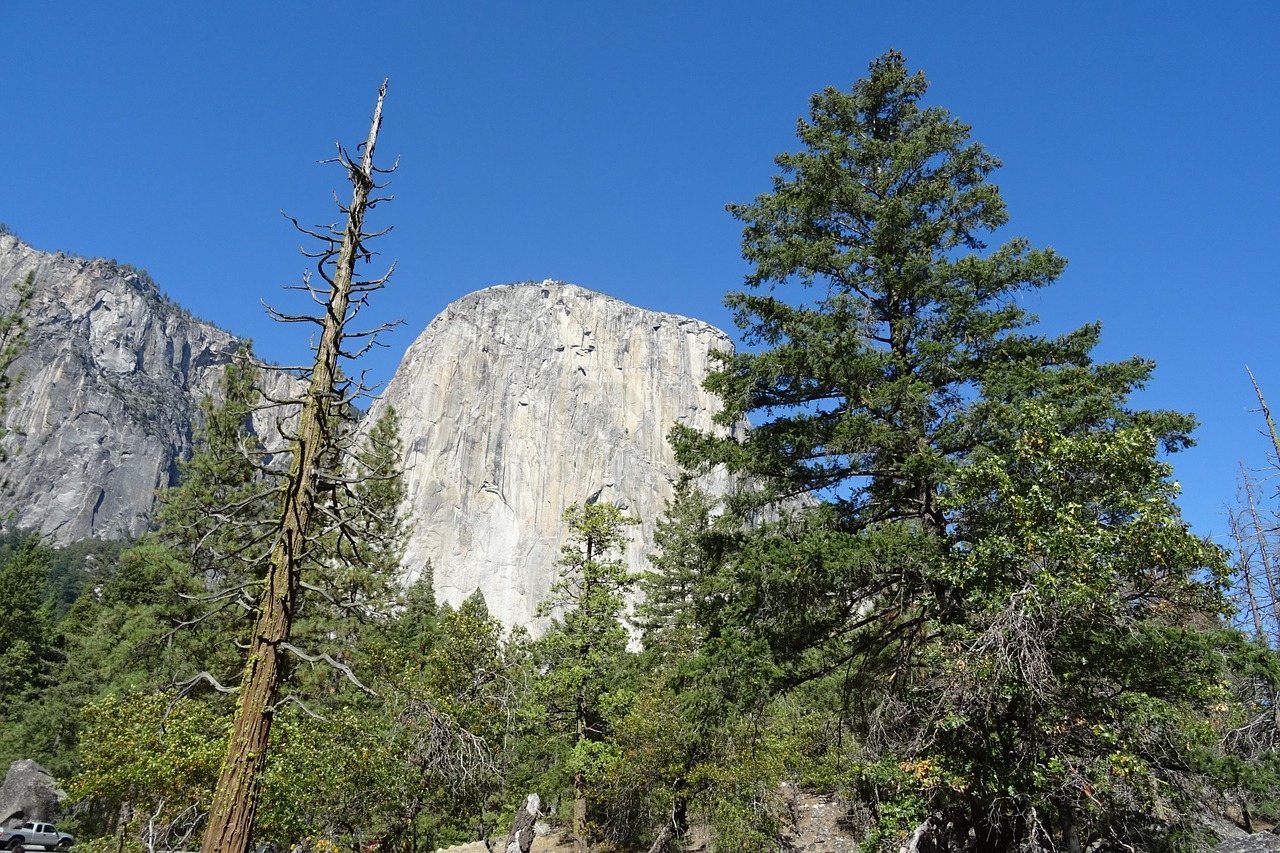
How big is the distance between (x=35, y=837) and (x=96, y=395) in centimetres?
13255

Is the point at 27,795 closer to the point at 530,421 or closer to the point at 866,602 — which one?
the point at 866,602

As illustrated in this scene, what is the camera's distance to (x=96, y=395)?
128000mm

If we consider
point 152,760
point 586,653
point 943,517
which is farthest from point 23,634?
point 943,517

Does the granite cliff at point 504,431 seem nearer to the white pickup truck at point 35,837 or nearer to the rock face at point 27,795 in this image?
the rock face at point 27,795

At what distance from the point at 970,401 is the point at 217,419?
18.2 metres

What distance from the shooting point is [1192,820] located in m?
9.07

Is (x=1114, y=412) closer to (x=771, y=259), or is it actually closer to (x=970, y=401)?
(x=970, y=401)

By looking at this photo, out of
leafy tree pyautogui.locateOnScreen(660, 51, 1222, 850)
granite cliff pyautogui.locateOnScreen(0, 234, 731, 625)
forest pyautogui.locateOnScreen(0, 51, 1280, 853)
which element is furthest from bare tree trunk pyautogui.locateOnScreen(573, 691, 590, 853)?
granite cliff pyautogui.locateOnScreen(0, 234, 731, 625)

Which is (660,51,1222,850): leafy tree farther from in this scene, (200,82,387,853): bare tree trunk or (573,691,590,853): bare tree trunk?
(573,691,590,853): bare tree trunk

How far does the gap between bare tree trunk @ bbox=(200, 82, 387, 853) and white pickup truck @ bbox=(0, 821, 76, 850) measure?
25961 mm

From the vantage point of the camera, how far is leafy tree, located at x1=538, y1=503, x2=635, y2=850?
18594 mm

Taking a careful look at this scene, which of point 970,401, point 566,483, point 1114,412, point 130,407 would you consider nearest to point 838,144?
point 970,401

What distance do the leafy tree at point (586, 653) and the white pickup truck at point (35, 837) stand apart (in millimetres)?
17633

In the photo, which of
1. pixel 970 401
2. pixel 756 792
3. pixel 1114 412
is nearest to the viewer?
pixel 1114 412
